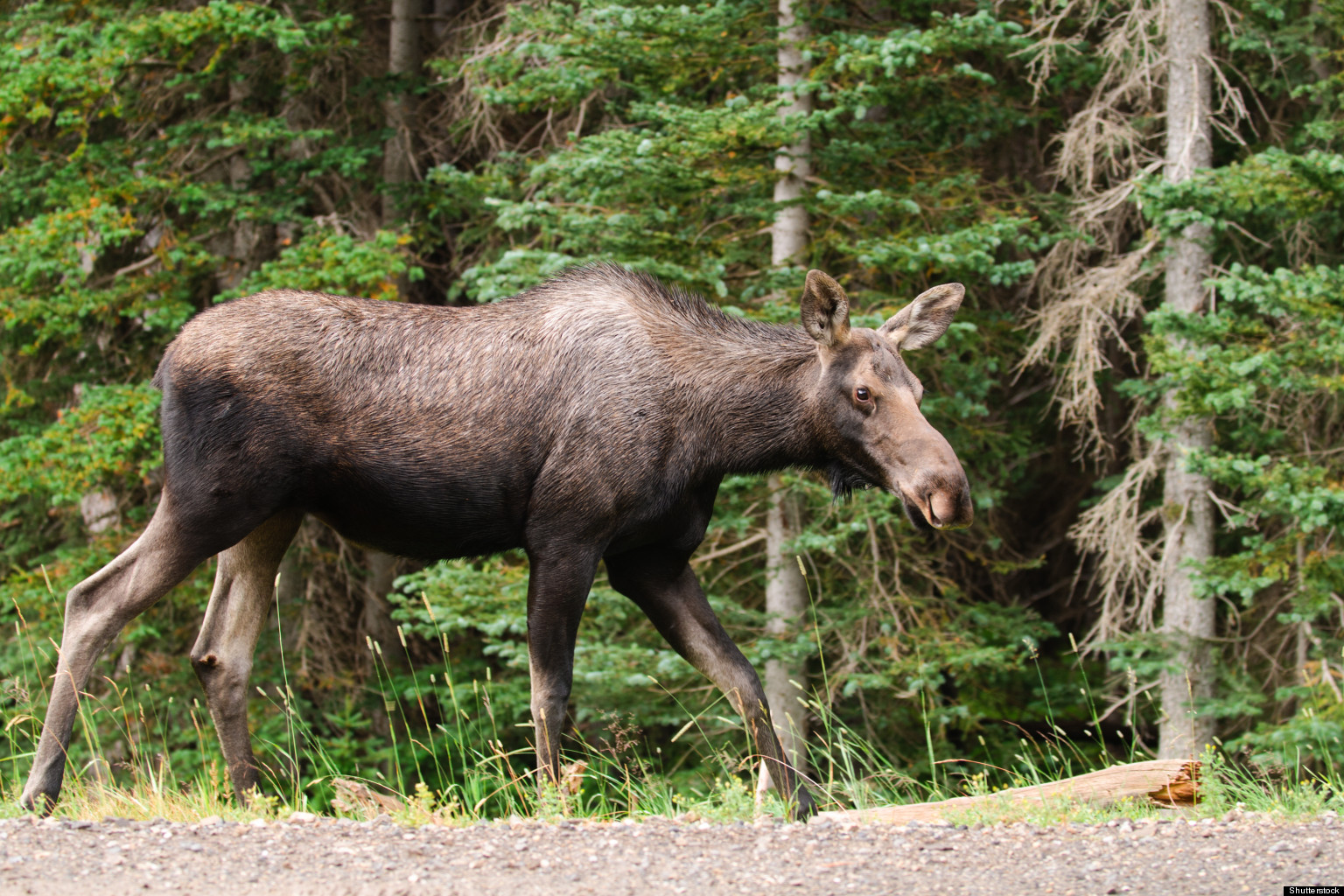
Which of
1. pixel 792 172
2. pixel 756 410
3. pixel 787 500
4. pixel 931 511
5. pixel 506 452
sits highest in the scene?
pixel 792 172

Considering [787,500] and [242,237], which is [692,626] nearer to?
[787,500]

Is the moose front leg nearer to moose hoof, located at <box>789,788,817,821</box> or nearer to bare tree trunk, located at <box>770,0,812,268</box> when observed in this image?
moose hoof, located at <box>789,788,817,821</box>

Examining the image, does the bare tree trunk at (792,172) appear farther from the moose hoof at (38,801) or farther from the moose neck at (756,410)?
the moose hoof at (38,801)

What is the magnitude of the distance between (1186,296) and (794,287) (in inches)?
140

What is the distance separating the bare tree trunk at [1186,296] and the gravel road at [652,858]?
6.42m

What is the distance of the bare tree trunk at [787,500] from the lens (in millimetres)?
10328

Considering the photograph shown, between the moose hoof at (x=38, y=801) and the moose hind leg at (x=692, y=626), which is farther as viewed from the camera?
the moose hind leg at (x=692, y=626)

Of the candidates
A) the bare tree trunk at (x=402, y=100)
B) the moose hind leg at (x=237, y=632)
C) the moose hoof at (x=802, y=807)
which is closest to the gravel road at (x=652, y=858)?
the moose hoof at (x=802, y=807)

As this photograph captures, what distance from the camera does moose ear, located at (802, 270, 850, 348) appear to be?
5.26 metres

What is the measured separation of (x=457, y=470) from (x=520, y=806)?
155cm

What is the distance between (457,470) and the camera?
516cm

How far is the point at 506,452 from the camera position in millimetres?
5203

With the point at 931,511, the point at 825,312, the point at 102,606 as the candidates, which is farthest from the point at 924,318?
the point at 102,606

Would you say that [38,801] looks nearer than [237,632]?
Yes
